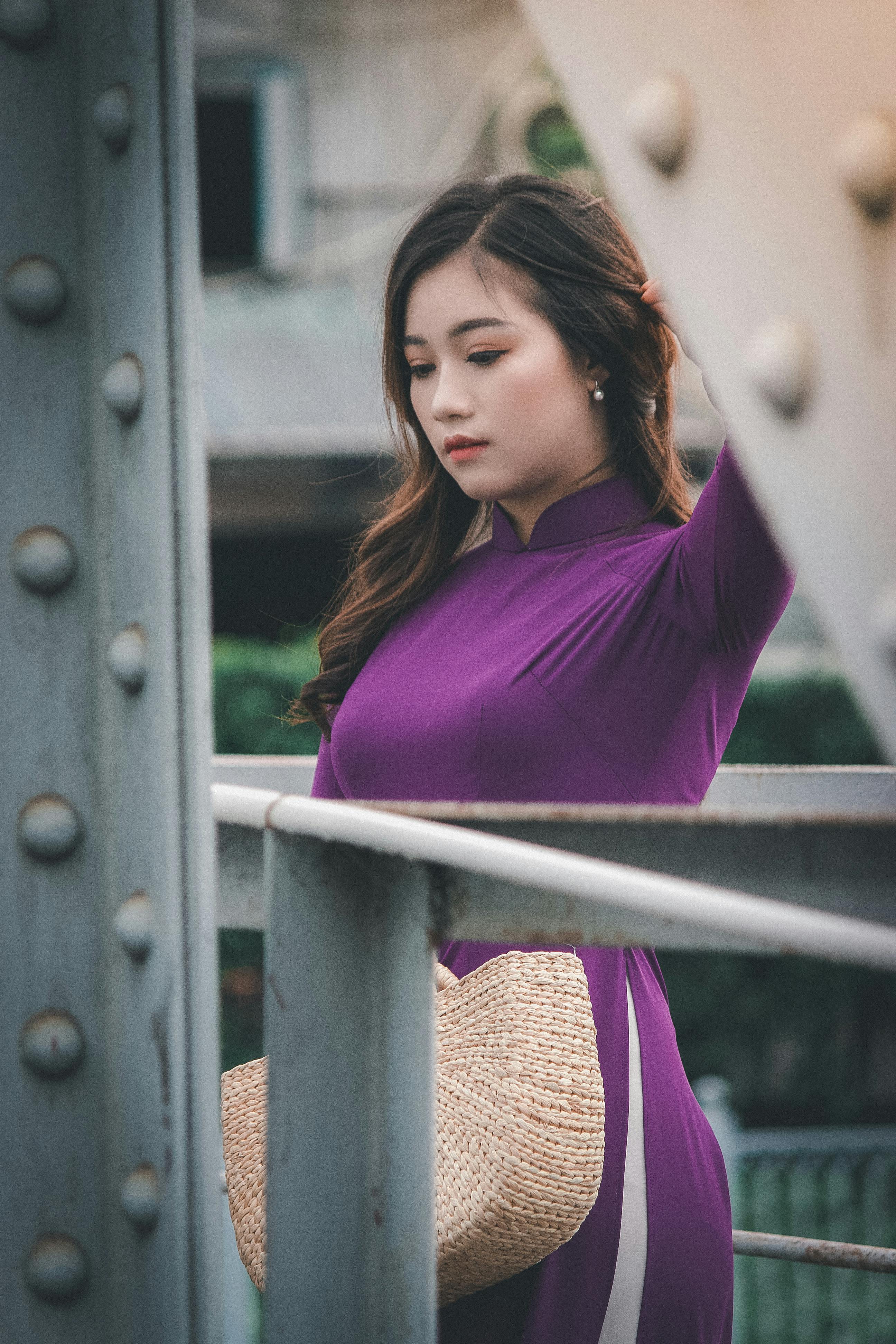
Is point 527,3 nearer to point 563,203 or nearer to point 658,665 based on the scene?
point 658,665

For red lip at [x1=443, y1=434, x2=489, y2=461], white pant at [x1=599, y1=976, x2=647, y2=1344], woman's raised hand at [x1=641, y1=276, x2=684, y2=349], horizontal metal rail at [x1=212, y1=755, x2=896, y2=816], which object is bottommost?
white pant at [x1=599, y1=976, x2=647, y2=1344]

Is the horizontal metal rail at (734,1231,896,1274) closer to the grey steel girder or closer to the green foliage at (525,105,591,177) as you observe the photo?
the grey steel girder

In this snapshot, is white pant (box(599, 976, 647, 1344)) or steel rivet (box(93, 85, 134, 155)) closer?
steel rivet (box(93, 85, 134, 155))

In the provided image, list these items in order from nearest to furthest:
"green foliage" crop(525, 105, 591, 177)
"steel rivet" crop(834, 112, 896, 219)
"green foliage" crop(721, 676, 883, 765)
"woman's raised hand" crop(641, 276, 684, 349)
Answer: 1. "steel rivet" crop(834, 112, 896, 219)
2. "woman's raised hand" crop(641, 276, 684, 349)
3. "green foliage" crop(721, 676, 883, 765)
4. "green foliage" crop(525, 105, 591, 177)

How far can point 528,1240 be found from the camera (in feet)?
3.48

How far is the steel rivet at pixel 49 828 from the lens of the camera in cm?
74

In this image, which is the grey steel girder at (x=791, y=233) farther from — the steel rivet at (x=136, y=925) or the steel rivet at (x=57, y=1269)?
the steel rivet at (x=57, y=1269)

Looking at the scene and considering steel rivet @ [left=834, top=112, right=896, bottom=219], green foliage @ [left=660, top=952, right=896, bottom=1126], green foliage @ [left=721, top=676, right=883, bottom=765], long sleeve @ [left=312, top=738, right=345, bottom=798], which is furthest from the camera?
green foliage @ [left=721, top=676, right=883, bottom=765]

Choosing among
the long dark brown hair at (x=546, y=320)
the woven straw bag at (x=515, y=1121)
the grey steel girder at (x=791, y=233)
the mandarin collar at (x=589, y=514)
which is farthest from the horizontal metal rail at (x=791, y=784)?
the grey steel girder at (x=791, y=233)

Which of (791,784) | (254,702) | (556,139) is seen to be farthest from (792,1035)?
(556,139)

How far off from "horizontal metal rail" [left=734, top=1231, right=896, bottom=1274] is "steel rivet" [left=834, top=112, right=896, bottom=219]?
1.42m

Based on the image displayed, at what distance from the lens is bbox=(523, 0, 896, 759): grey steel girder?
1.68ft

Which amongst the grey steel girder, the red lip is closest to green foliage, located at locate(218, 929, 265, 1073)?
the red lip

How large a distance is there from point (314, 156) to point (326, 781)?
9.46 meters
